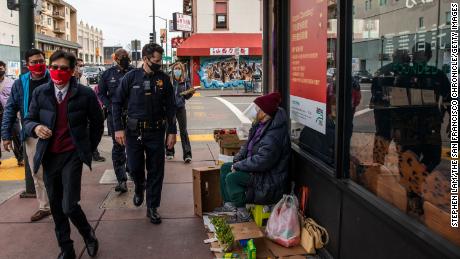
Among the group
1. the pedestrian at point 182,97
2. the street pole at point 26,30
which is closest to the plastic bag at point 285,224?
the street pole at point 26,30

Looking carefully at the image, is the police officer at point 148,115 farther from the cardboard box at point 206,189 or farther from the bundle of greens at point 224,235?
the bundle of greens at point 224,235

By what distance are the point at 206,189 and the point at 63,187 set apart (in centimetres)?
184

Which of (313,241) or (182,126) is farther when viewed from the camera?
(182,126)

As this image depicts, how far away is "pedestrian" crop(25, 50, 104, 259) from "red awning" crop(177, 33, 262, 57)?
92.7 feet

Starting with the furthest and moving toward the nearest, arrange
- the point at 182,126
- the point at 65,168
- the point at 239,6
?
the point at 239,6
the point at 182,126
the point at 65,168

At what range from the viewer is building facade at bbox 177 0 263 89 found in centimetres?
3244

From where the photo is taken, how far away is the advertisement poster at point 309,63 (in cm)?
436

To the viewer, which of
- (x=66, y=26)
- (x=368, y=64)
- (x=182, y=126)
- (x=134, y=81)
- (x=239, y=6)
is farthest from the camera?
(x=66, y=26)

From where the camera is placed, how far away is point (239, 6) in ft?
109

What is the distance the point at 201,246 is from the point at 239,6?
30415 millimetres

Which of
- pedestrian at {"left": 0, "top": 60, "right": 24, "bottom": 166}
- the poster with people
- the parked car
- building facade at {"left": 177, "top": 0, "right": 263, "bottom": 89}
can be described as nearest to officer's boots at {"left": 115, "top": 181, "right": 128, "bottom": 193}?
pedestrian at {"left": 0, "top": 60, "right": 24, "bottom": 166}

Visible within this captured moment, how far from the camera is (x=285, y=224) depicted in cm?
436

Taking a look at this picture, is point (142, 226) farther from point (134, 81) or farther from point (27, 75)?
point (27, 75)

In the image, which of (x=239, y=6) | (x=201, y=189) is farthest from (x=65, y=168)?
(x=239, y=6)
